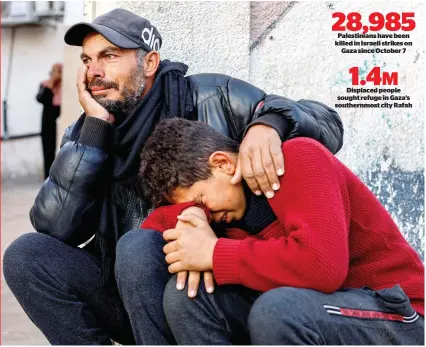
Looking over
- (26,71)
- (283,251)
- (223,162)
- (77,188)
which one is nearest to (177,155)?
(223,162)

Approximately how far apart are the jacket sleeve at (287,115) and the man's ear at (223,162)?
10.1 inches

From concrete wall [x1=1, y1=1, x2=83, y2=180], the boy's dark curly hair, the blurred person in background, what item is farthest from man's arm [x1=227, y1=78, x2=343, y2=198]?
concrete wall [x1=1, y1=1, x2=83, y2=180]

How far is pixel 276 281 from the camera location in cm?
257

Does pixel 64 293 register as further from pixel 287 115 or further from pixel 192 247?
pixel 287 115

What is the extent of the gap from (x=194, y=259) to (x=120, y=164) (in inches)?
33.4

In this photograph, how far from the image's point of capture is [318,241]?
2518 millimetres

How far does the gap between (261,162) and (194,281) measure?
17.3 inches

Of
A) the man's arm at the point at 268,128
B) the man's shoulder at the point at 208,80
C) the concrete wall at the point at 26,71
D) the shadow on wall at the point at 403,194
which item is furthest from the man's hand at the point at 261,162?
the concrete wall at the point at 26,71

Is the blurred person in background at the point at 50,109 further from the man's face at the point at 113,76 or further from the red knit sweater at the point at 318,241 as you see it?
the red knit sweater at the point at 318,241

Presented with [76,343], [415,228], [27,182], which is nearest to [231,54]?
[415,228]

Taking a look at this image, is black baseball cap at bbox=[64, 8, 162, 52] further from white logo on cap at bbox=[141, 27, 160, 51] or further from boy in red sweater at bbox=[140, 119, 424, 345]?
boy in red sweater at bbox=[140, 119, 424, 345]

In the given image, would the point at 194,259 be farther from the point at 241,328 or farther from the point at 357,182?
the point at 357,182

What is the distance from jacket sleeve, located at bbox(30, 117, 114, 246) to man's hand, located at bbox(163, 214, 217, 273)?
24.5 inches

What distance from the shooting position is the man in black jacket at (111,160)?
3.12 metres
